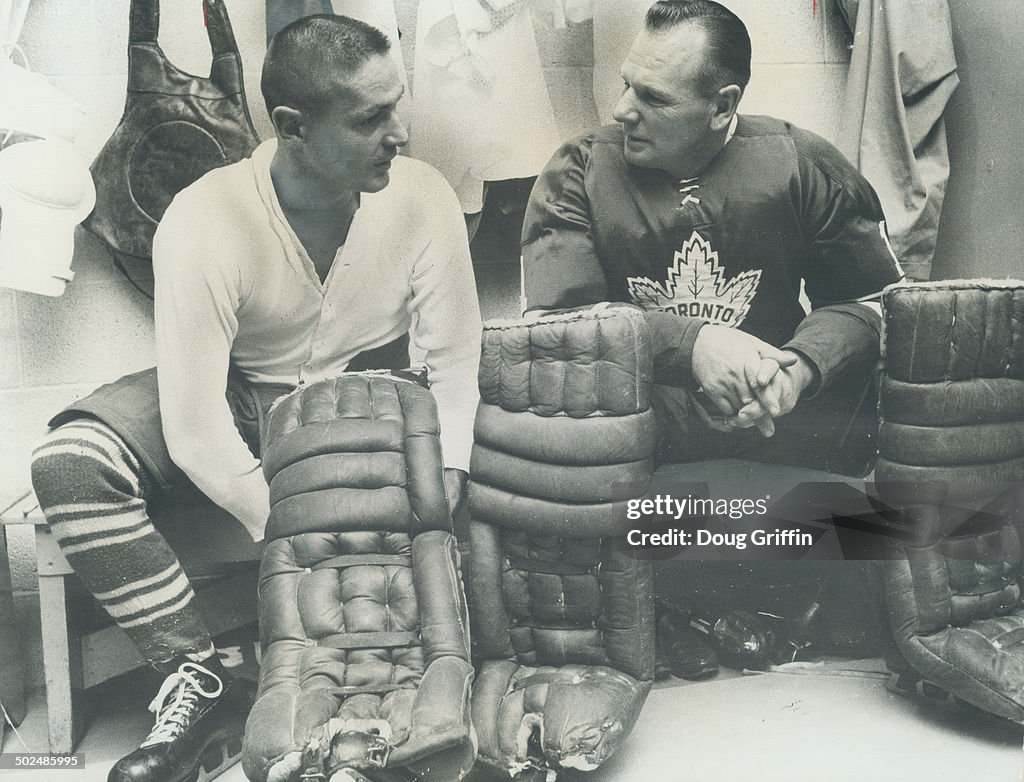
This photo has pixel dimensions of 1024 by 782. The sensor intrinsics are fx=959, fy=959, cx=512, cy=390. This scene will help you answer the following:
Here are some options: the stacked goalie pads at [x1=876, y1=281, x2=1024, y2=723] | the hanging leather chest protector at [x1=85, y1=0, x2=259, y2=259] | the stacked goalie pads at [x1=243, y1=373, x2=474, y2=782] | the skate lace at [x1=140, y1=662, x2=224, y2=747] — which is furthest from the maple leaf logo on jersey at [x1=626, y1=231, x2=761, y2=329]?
the skate lace at [x1=140, y1=662, x2=224, y2=747]

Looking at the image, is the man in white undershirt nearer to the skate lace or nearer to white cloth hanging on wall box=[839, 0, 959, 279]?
the skate lace

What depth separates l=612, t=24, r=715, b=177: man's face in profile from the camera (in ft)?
7.27

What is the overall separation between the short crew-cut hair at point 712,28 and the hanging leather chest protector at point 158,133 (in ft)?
3.23

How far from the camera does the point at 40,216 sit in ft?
7.32

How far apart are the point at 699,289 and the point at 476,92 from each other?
70 cm

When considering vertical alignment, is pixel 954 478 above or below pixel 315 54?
below

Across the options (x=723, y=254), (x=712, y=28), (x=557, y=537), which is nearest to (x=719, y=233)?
(x=723, y=254)

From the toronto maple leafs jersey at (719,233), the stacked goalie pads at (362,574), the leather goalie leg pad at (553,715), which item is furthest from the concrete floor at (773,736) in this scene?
the toronto maple leafs jersey at (719,233)

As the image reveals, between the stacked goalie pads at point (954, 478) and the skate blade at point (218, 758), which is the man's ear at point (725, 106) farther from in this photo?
the skate blade at point (218, 758)

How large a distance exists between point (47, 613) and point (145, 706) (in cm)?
32

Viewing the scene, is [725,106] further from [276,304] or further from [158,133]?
[158,133]

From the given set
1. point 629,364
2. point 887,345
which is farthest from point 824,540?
point 629,364

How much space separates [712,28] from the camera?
7.29 ft

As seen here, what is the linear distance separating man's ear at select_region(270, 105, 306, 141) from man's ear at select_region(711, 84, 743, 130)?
0.96 m
